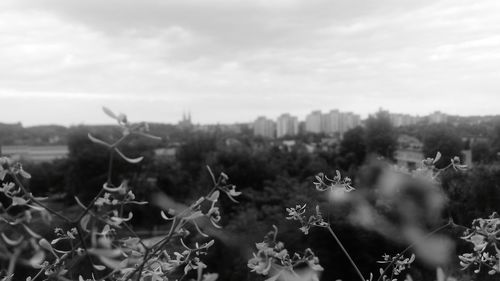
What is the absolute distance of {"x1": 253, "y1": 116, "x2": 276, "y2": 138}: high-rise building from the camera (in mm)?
90812

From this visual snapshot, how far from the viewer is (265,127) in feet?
299

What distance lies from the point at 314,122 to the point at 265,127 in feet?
28.9

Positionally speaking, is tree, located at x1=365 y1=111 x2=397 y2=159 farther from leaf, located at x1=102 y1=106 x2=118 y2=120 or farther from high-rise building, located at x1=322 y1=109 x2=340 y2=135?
high-rise building, located at x1=322 y1=109 x2=340 y2=135

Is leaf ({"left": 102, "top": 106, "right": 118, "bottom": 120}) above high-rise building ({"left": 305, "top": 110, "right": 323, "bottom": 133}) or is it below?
above

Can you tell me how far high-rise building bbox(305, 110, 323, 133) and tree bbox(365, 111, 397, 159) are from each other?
53.5 meters

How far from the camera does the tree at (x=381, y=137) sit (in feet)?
97.5

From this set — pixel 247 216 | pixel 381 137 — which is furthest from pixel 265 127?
pixel 247 216

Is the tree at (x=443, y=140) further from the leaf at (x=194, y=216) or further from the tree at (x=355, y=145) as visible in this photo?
Answer: the leaf at (x=194, y=216)

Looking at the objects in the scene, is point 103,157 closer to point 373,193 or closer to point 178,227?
point 373,193

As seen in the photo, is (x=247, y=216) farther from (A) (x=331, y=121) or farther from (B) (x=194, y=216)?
(A) (x=331, y=121)

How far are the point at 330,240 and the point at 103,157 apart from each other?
15.5m

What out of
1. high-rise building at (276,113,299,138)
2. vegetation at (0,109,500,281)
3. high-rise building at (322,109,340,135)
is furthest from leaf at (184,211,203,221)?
high-rise building at (276,113,299,138)

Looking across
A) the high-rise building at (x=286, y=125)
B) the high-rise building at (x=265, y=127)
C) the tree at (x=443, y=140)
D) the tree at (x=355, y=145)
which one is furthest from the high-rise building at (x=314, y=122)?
the tree at (x=443, y=140)

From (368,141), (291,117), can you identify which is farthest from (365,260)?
(291,117)
